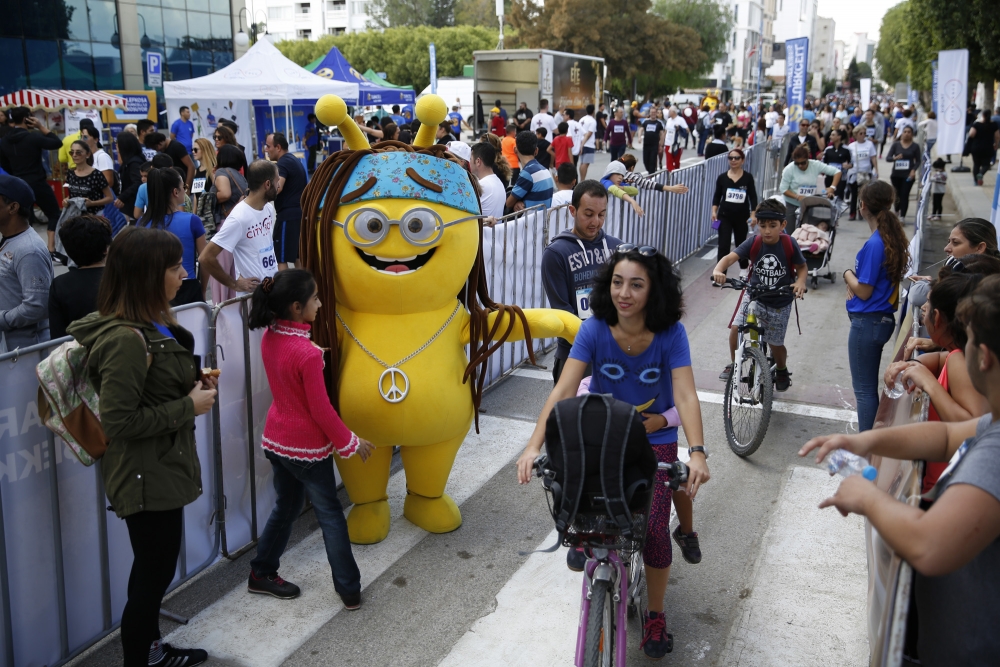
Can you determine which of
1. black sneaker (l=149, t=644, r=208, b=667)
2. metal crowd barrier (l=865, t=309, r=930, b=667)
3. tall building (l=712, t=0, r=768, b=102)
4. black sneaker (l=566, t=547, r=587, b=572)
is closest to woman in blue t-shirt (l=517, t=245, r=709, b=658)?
black sneaker (l=566, t=547, r=587, b=572)

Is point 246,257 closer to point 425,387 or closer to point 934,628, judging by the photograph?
point 425,387

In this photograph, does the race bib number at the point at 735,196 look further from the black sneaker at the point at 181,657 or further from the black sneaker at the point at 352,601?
the black sneaker at the point at 181,657

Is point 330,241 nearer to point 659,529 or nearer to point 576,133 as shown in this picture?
point 659,529

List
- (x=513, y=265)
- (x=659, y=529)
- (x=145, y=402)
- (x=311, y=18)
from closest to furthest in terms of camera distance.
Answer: (x=145, y=402) < (x=659, y=529) < (x=513, y=265) < (x=311, y=18)

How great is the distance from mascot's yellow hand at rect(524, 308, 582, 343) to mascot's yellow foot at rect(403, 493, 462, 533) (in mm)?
1080

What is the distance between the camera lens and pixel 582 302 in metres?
5.39

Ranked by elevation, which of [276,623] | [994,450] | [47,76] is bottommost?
[276,623]

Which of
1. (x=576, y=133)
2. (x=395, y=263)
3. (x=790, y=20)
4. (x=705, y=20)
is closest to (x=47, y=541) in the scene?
(x=395, y=263)

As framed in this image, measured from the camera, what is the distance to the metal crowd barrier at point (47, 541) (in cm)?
318

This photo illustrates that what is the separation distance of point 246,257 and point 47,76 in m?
26.9

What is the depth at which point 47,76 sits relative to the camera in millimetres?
28281

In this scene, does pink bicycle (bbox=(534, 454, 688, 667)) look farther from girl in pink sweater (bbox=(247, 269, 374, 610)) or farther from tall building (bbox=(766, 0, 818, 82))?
tall building (bbox=(766, 0, 818, 82))

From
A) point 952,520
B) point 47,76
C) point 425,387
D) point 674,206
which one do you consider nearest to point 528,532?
point 425,387

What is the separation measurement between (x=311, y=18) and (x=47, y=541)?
106549mm
